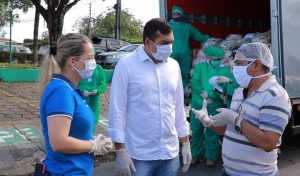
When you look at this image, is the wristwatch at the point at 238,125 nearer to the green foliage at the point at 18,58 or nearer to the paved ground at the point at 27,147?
the paved ground at the point at 27,147

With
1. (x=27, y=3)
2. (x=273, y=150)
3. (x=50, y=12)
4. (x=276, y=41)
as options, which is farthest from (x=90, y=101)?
(x=27, y=3)

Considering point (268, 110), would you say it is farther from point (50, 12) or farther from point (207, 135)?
point (50, 12)

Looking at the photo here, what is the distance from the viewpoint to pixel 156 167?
2.89m

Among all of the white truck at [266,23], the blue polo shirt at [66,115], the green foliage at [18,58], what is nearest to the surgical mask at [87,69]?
the blue polo shirt at [66,115]

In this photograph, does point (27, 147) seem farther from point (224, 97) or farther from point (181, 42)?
point (224, 97)

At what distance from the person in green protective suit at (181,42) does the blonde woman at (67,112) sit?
3.75 m

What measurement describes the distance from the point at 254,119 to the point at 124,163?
0.88 meters

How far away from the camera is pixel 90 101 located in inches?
216

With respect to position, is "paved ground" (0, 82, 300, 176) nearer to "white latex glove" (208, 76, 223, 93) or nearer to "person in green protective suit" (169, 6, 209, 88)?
"white latex glove" (208, 76, 223, 93)

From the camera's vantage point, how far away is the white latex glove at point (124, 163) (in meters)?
2.68

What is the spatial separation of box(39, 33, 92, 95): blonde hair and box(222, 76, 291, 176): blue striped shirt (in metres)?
1.08

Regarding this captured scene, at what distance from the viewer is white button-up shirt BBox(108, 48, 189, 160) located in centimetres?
280

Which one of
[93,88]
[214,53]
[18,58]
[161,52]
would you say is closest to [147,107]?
[161,52]

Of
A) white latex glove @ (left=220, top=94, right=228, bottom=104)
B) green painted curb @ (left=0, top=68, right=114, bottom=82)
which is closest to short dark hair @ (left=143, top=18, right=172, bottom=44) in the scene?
white latex glove @ (left=220, top=94, right=228, bottom=104)
